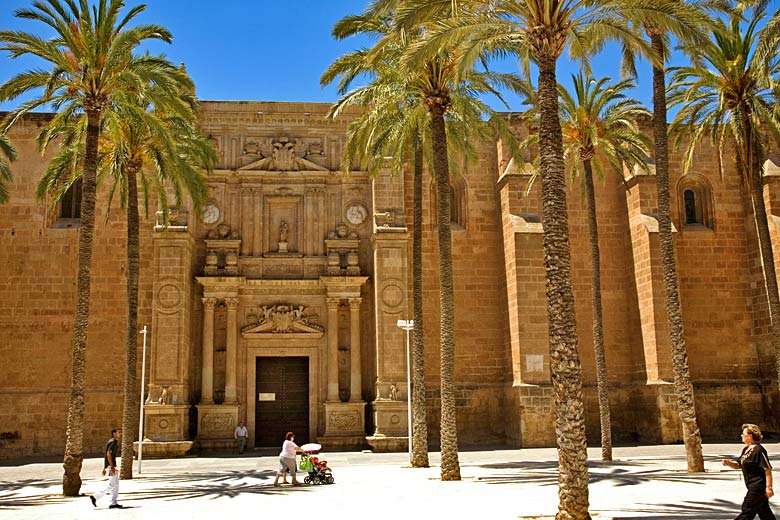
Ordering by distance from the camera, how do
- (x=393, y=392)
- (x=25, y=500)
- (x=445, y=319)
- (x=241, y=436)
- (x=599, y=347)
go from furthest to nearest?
(x=393, y=392), (x=241, y=436), (x=599, y=347), (x=445, y=319), (x=25, y=500)

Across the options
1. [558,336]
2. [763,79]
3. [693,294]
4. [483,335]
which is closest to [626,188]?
[693,294]

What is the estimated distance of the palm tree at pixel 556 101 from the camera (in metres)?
9.89

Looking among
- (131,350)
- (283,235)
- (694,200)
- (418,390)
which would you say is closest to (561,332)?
(418,390)

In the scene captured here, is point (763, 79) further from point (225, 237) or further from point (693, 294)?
point (225, 237)

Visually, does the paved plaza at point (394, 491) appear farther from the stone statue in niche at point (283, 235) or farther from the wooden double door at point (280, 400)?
the stone statue in niche at point (283, 235)

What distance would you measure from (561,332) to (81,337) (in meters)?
8.81

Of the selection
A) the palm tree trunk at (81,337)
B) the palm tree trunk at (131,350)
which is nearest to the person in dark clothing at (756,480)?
the palm tree trunk at (81,337)

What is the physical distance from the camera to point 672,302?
51.3ft

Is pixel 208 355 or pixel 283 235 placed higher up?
pixel 283 235

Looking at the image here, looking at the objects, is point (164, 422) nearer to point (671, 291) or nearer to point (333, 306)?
point (333, 306)

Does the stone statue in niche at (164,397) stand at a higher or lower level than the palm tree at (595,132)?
lower

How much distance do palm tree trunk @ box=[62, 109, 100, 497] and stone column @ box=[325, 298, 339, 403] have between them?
1039 cm

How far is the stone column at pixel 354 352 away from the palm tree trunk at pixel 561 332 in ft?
46.8

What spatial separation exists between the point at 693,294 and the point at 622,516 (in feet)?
58.8
